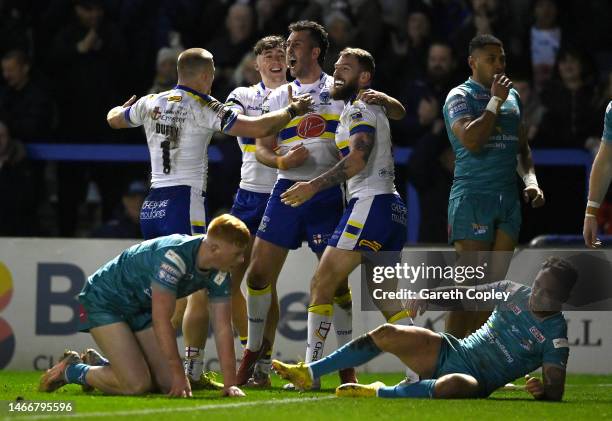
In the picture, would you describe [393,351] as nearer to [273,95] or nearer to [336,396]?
[336,396]

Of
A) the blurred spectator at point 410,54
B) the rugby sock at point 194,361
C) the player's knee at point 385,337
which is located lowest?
the rugby sock at point 194,361

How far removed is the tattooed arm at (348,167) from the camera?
9508mm

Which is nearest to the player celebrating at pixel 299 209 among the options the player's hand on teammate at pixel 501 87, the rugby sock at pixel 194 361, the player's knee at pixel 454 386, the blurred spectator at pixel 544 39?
the rugby sock at pixel 194 361

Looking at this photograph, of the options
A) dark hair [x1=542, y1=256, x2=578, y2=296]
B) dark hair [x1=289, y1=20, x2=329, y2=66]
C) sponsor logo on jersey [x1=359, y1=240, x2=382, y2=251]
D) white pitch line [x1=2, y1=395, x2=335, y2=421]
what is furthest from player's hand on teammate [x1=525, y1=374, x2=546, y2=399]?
dark hair [x1=289, y1=20, x2=329, y2=66]

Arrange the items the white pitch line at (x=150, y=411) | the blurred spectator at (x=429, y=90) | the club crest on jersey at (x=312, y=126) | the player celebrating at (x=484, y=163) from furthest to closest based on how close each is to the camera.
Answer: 1. the blurred spectator at (x=429, y=90)
2. the club crest on jersey at (x=312, y=126)
3. the player celebrating at (x=484, y=163)
4. the white pitch line at (x=150, y=411)

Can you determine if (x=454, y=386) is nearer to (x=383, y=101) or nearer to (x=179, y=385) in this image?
(x=179, y=385)

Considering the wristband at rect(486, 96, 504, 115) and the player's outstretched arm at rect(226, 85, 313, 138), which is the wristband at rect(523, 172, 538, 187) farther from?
the player's outstretched arm at rect(226, 85, 313, 138)

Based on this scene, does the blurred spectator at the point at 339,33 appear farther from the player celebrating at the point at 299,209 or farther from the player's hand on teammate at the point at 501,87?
the player's hand on teammate at the point at 501,87

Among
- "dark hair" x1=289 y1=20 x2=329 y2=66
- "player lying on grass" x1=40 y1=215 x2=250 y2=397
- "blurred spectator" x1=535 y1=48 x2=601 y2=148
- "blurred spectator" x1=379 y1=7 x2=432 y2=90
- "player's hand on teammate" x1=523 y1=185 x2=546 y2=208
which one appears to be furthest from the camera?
"blurred spectator" x1=379 y1=7 x2=432 y2=90

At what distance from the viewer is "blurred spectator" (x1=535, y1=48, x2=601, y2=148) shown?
1459cm

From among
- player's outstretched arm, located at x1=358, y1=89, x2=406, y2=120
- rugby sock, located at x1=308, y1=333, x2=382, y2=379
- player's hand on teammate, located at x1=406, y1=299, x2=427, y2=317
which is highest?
player's outstretched arm, located at x1=358, y1=89, x2=406, y2=120

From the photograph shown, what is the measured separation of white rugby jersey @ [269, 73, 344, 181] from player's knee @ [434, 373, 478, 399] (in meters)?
2.24

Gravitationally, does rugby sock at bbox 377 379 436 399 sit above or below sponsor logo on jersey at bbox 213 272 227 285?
below

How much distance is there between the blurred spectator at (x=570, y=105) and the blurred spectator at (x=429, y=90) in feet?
3.63
